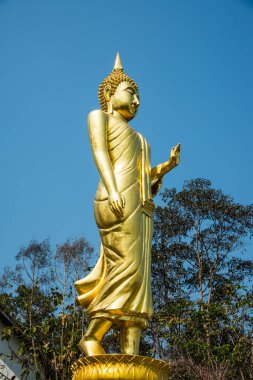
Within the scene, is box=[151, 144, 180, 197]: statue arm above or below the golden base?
above

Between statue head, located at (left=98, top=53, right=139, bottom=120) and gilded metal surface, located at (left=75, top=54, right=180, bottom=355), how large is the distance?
1cm

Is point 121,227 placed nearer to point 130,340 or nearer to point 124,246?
point 124,246

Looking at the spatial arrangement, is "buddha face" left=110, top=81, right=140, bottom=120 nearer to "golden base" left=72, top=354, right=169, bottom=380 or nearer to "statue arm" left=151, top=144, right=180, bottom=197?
"statue arm" left=151, top=144, right=180, bottom=197

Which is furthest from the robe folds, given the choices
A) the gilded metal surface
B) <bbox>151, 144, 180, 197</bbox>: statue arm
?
<bbox>151, 144, 180, 197</bbox>: statue arm

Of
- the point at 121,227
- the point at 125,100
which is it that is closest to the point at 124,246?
the point at 121,227

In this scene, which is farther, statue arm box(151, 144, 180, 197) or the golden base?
statue arm box(151, 144, 180, 197)

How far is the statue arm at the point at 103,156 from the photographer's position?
553cm

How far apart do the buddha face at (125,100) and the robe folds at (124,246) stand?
31cm

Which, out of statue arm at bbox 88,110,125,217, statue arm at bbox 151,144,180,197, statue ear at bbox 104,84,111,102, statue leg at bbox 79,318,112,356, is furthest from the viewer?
statue ear at bbox 104,84,111,102

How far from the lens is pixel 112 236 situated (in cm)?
555

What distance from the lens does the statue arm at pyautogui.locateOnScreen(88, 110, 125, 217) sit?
5.53 metres

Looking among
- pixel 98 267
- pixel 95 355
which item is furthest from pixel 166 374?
pixel 98 267

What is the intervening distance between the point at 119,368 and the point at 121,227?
4.35 ft

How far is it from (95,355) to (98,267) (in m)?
1.02
